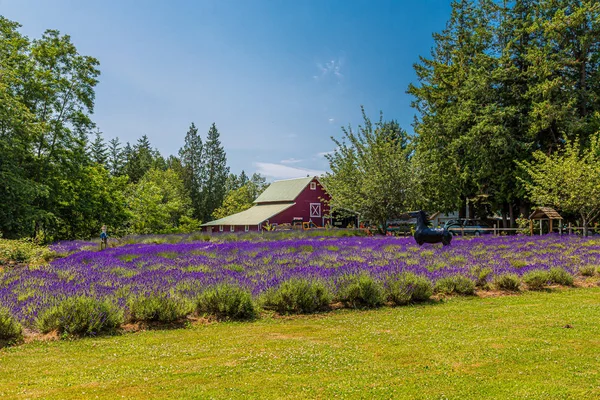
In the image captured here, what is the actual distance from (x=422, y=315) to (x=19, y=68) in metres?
31.4

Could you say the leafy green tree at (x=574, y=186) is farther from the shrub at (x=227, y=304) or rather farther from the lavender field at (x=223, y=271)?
the shrub at (x=227, y=304)

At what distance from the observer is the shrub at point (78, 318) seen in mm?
5879

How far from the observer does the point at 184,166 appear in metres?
73.1

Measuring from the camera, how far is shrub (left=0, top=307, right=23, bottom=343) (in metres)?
5.53

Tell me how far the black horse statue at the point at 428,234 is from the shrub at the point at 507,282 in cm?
711

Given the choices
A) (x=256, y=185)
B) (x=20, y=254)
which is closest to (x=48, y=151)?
(x=20, y=254)

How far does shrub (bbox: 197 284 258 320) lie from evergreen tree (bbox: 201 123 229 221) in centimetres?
6561

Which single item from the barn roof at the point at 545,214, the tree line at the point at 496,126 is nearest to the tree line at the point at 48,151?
the tree line at the point at 496,126

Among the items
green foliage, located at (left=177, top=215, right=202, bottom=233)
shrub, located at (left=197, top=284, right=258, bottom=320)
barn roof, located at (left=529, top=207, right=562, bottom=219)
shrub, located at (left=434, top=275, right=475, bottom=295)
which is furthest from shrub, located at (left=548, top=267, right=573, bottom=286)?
green foliage, located at (left=177, top=215, right=202, bottom=233)

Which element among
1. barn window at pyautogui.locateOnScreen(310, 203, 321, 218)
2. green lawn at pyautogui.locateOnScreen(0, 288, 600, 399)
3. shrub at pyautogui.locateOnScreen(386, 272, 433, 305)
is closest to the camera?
green lawn at pyautogui.locateOnScreen(0, 288, 600, 399)

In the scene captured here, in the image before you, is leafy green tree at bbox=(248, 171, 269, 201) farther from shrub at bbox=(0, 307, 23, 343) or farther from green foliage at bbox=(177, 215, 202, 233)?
shrub at bbox=(0, 307, 23, 343)

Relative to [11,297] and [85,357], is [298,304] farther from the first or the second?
[11,297]

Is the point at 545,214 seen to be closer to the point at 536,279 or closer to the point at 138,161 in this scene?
the point at 536,279

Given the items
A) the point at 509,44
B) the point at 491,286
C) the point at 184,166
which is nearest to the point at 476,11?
the point at 509,44
